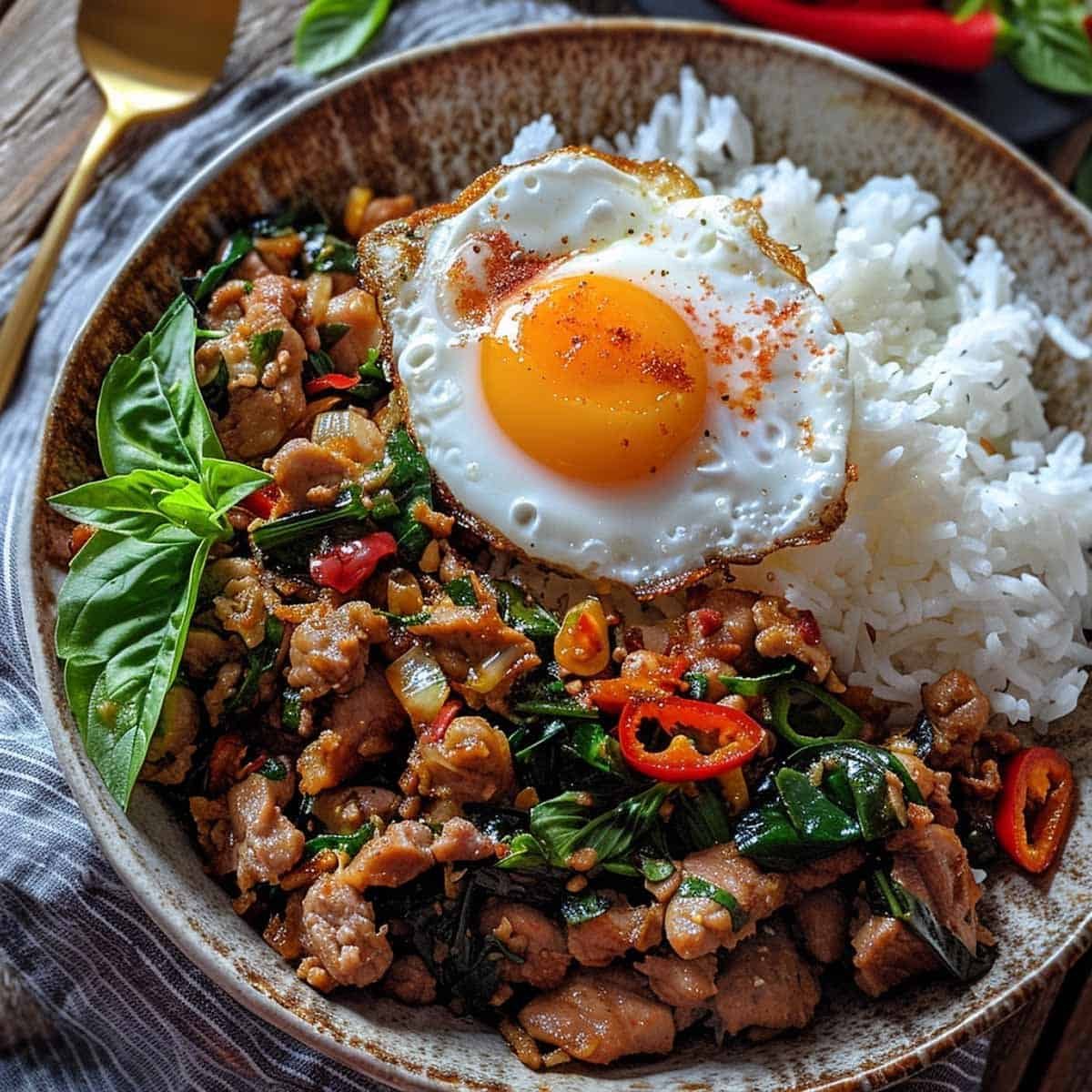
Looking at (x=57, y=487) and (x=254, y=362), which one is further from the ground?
(x=254, y=362)

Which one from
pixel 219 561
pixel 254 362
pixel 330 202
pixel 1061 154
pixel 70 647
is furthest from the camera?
pixel 1061 154

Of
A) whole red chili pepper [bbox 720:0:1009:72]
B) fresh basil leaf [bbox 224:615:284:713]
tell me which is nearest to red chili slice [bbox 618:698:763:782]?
fresh basil leaf [bbox 224:615:284:713]

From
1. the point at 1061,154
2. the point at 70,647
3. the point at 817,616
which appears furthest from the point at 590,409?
the point at 1061,154

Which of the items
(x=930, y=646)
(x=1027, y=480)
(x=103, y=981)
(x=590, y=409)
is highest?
(x=590, y=409)

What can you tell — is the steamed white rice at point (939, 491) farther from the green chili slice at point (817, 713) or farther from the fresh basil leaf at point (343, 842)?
the fresh basil leaf at point (343, 842)

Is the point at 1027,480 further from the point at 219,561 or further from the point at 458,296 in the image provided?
the point at 219,561

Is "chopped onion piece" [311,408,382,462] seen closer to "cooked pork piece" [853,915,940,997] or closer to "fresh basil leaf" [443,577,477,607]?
"fresh basil leaf" [443,577,477,607]

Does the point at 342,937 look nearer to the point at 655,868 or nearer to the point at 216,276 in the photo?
the point at 655,868
